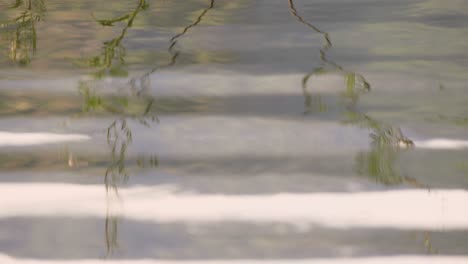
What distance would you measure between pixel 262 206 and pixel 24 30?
0.74 meters

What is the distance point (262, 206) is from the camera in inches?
35.4

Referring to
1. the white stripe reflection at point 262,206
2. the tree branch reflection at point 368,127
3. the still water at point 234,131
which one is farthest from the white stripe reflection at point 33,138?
the tree branch reflection at point 368,127

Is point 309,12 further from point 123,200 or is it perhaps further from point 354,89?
point 123,200

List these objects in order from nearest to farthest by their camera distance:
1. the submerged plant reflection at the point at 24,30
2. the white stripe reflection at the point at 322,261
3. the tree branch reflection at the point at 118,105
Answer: the white stripe reflection at the point at 322,261, the tree branch reflection at the point at 118,105, the submerged plant reflection at the point at 24,30

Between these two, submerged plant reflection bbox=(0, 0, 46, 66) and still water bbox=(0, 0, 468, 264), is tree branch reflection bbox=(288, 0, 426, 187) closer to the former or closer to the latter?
still water bbox=(0, 0, 468, 264)

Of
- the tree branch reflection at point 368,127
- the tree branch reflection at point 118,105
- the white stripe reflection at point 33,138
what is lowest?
the white stripe reflection at point 33,138

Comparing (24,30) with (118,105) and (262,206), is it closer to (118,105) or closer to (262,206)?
(118,105)

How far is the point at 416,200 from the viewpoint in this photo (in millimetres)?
903

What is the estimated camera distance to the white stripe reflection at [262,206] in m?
0.87

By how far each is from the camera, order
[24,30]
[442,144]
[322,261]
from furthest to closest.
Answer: [24,30]
[442,144]
[322,261]

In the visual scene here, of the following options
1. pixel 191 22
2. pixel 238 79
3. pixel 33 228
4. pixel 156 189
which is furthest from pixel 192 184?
pixel 191 22

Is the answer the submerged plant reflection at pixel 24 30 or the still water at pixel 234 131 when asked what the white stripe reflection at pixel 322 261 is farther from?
the submerged plant reflection at pixel 24 30

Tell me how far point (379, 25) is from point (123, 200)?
2.31 feet

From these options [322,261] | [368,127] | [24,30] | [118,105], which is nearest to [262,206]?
[322,261]
